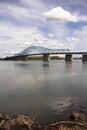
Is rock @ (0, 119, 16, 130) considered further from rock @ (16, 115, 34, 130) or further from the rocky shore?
rock @ (16, 115, 34, 130)

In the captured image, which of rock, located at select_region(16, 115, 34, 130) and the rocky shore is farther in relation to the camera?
rock, located at select_region(16, 115, 34, 130)

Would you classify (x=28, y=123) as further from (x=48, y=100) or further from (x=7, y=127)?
(x=48, y=100)

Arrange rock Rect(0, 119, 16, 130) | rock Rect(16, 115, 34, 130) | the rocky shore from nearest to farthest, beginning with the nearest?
the rocky shore
rock Rect(0, 119, 16, 130)
rock Rect(16, 115, 34, 130)

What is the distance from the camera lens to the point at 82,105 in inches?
1024

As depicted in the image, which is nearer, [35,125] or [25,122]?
[25,122]

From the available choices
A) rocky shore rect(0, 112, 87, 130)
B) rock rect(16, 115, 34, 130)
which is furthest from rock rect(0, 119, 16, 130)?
rock rect(16, 115, 34, 130)

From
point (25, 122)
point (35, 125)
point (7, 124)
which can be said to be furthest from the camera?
point (35, 125)

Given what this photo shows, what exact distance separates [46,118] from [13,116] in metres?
3.39

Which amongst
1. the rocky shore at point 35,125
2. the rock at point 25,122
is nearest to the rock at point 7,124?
the rocky shore at point 35,125

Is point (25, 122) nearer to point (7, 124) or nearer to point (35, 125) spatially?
point (35, 125)

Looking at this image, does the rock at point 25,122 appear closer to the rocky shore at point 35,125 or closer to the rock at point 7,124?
the rocky shore at point 35,125

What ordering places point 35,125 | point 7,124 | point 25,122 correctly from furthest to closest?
point 35,125 < point 25,122 < point 7,124

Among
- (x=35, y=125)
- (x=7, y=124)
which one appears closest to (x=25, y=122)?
(x=35, y=125)

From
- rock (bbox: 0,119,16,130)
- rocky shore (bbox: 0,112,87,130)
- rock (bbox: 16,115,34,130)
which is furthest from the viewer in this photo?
rock (bbox: 16,115,34,130)
